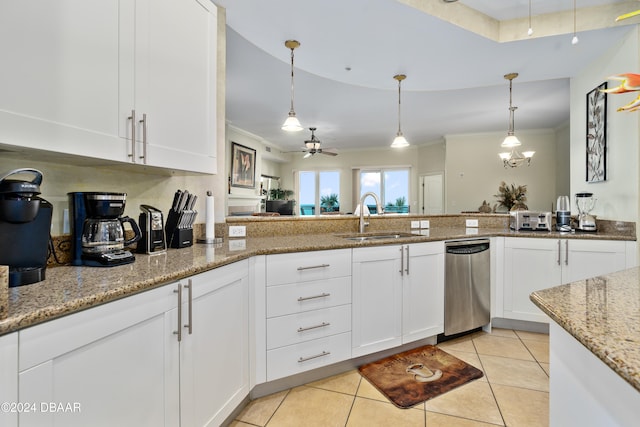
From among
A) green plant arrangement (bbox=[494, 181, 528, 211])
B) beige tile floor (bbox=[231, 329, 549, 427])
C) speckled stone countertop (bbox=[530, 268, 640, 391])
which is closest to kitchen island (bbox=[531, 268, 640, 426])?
speckled stone countertop (bbox=[530, 268, 640, 391])

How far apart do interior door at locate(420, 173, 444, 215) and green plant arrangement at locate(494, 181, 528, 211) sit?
1.21 m

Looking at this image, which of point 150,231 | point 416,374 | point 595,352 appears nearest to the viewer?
point 595,352

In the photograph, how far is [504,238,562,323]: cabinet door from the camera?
262 centimetres

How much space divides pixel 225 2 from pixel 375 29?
1.16 m

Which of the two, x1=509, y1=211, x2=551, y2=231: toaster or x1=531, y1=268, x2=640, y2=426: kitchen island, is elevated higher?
x1=509, y1=211, x2=551, y2=231: toaster

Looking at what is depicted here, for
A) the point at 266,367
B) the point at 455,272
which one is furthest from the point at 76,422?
the point at 455,272

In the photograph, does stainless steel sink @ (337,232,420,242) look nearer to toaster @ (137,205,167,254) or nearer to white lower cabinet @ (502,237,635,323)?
white lower cabinet @ (502,237,635,323)

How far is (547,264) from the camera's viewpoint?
2637 mm

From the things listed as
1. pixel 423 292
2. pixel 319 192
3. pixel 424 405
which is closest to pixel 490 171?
pixel 319 192

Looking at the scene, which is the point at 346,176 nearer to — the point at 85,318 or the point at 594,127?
the point at 594,127

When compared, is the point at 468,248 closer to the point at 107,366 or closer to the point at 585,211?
the point at 585,211

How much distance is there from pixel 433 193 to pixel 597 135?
511 centimetres

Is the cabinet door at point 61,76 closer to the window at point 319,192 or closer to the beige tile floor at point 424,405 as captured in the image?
the beige tile floor at point 424,405

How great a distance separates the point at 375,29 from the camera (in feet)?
8.12
